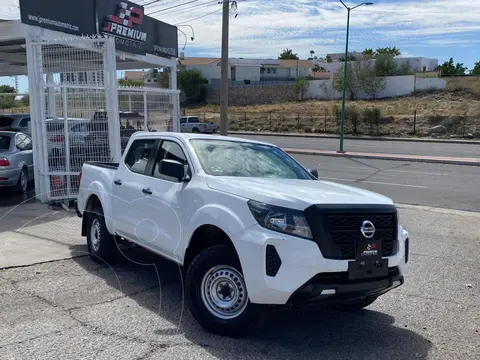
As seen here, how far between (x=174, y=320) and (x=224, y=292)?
70 cm

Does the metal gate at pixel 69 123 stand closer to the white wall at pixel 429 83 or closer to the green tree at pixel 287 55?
the white wall at pixel 429 83

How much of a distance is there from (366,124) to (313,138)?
6.10 m

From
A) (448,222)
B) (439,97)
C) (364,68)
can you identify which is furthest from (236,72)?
(448,222)

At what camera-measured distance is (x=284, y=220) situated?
4.27 meters

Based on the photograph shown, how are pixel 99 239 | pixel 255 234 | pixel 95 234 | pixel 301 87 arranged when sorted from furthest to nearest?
pixel 301 87, pixel 95 234, pixel 99 239, pixel 255 234

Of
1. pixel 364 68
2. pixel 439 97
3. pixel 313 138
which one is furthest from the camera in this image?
pixel 364 68

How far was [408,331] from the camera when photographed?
16.2 feet

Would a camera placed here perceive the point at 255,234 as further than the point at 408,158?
No

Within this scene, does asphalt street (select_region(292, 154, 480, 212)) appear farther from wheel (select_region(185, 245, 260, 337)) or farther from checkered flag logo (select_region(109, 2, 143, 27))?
wheel (select_region(185, 245, 260, 337))

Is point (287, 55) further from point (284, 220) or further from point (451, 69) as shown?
point (284, 220)

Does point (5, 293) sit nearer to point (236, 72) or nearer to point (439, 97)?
point (439, 97)

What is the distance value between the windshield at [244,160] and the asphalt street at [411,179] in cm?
747

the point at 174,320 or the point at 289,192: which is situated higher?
the point at 289,192

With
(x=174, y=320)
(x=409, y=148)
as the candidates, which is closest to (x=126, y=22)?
(x=174, y=320)
